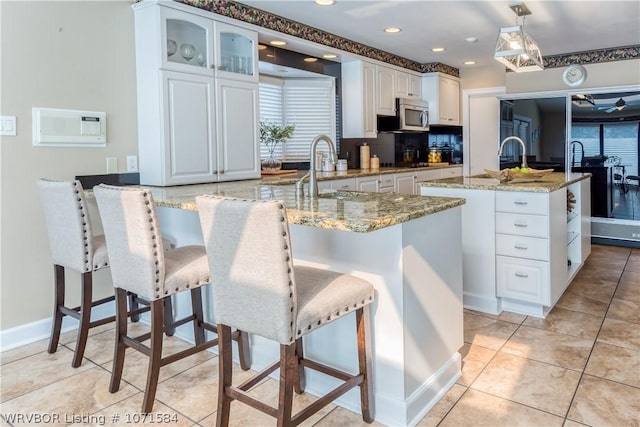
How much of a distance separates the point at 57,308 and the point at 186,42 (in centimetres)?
197

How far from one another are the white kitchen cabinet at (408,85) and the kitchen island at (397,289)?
12.3ft

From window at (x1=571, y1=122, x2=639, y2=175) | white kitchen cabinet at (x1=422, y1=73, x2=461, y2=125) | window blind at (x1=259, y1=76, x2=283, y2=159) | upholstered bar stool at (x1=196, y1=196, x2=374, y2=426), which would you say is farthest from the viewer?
white kitchen cabinet at (x1=422, y1=73, x2=461, y2=125)

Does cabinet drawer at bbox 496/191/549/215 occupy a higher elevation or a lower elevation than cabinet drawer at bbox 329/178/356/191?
lower

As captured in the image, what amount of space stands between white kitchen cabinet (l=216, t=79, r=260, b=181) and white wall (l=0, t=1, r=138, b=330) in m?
0.69

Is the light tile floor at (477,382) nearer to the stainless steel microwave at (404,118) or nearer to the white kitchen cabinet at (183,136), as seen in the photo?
the white kitchen cabinet at (183,136)

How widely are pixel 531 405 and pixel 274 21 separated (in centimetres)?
338

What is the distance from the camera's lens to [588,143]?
5422mm

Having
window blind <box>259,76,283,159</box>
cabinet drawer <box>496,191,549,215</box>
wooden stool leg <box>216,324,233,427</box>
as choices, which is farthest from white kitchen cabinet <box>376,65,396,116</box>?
wooden stool leg <box>216,324,233,427</box>

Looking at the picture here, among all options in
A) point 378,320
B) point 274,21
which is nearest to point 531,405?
point 378,320

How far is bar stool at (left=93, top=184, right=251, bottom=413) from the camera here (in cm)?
197

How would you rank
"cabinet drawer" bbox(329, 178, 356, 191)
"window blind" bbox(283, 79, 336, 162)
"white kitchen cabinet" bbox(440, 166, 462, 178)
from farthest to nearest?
"white kitchen cabinet" bbox(440, 166, 462, 178) < "window blind" bbox(283, 79, 336, 162) < "cabinet drawer" bbox(329, 178, 356, 191)

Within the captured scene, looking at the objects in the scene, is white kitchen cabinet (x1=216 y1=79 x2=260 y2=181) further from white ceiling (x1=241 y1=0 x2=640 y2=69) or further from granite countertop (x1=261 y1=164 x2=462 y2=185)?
white ceiling (x1=241 y1=0 x2=640 y2=69)

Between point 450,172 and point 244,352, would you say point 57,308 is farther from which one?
point 450,172

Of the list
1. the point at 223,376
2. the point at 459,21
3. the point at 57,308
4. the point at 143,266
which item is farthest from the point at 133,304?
the point at 459,21
